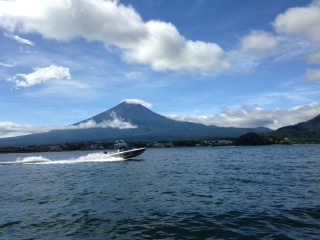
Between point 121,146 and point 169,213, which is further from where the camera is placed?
point 121,146

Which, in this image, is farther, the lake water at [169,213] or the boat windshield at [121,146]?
the boat windshield at [121,146]

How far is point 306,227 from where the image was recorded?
41.9 feet

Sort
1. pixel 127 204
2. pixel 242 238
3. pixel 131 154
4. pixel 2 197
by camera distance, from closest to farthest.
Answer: pixel 242 238, pixel 127 204, pixel 2 197, pixel 131 154

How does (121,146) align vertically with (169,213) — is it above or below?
above

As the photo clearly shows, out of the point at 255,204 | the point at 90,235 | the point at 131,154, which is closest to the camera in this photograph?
the point at 90,235

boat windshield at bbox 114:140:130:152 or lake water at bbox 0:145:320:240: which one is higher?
boat windshield at bbox 114:140:130:152

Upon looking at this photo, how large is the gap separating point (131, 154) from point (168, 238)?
5100 centimetres

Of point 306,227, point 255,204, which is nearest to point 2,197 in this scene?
point 255,204

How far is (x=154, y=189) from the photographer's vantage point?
24.1 m

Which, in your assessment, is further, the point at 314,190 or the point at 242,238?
the point at 314,190

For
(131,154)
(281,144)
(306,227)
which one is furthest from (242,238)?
(281,144)

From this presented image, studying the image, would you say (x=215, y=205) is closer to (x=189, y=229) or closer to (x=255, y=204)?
(x=255, y=204)

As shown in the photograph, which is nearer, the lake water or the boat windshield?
the lake water

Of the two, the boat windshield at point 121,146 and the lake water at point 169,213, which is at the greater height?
the boat windshield at point 121,146
